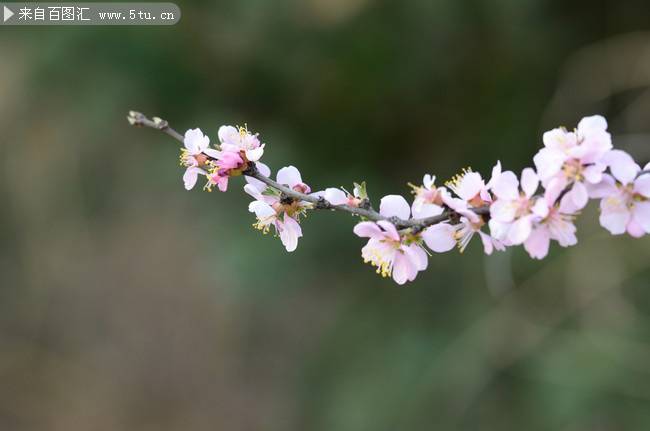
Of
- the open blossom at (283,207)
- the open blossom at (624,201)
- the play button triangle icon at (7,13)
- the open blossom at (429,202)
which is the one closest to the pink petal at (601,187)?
the open blossom at (624,201)

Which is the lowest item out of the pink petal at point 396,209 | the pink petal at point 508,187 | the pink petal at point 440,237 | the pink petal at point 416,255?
the pink petal at point 416,255

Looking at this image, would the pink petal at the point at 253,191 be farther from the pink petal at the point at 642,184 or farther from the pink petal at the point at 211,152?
the pink petal at the point at 642,184

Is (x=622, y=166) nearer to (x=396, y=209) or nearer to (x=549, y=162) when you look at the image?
(x=549, y=162)

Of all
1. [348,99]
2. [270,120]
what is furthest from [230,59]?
[348,99]

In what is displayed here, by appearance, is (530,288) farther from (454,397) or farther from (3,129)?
(3,129)

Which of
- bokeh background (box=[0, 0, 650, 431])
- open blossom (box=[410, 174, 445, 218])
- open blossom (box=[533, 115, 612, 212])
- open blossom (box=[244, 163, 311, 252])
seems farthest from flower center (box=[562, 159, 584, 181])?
bokeh background (box=[0, 0, 650, 431])

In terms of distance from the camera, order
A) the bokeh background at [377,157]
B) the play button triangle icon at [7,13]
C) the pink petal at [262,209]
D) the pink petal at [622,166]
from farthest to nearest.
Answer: the play button triangle icon at [7,13], the bokeh background at [377,157], the pink petal at [262,209], the pink petal at [622,166]
